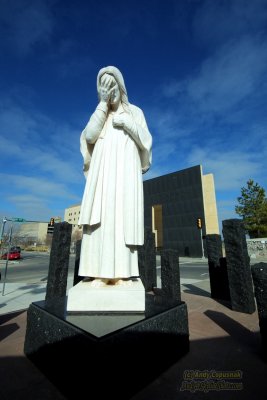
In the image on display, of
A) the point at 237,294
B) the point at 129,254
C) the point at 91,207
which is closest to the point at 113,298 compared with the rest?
the point at 129,254

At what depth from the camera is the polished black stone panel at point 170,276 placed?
5.67 m

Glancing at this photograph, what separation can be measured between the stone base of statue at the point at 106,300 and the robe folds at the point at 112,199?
0.63ft

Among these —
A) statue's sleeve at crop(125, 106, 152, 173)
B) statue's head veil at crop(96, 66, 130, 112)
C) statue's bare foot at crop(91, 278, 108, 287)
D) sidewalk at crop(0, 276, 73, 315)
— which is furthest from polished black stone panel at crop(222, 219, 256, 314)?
sidewalk at crop(0, 276, 73, 315)

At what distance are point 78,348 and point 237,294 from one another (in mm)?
4325

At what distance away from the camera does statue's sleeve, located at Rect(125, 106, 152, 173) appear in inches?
118

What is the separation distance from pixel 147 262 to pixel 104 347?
18.7 feet

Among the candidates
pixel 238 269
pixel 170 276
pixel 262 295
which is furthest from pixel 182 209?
pixel 262 295

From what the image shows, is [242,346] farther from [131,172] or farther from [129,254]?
[131,172]

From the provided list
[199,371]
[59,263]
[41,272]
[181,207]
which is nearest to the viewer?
[199,371]

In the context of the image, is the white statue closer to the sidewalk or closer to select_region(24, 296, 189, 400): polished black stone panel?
select_region(24, 296, 189, 400): polished black stone panel

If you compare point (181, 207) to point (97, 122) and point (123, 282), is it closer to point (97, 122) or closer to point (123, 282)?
point (97, 122)

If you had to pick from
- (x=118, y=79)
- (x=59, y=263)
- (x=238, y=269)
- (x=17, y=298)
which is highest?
(x=118, y=79)

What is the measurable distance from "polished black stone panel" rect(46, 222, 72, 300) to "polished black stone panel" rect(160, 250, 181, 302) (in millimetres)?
2721

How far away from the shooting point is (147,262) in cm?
731
